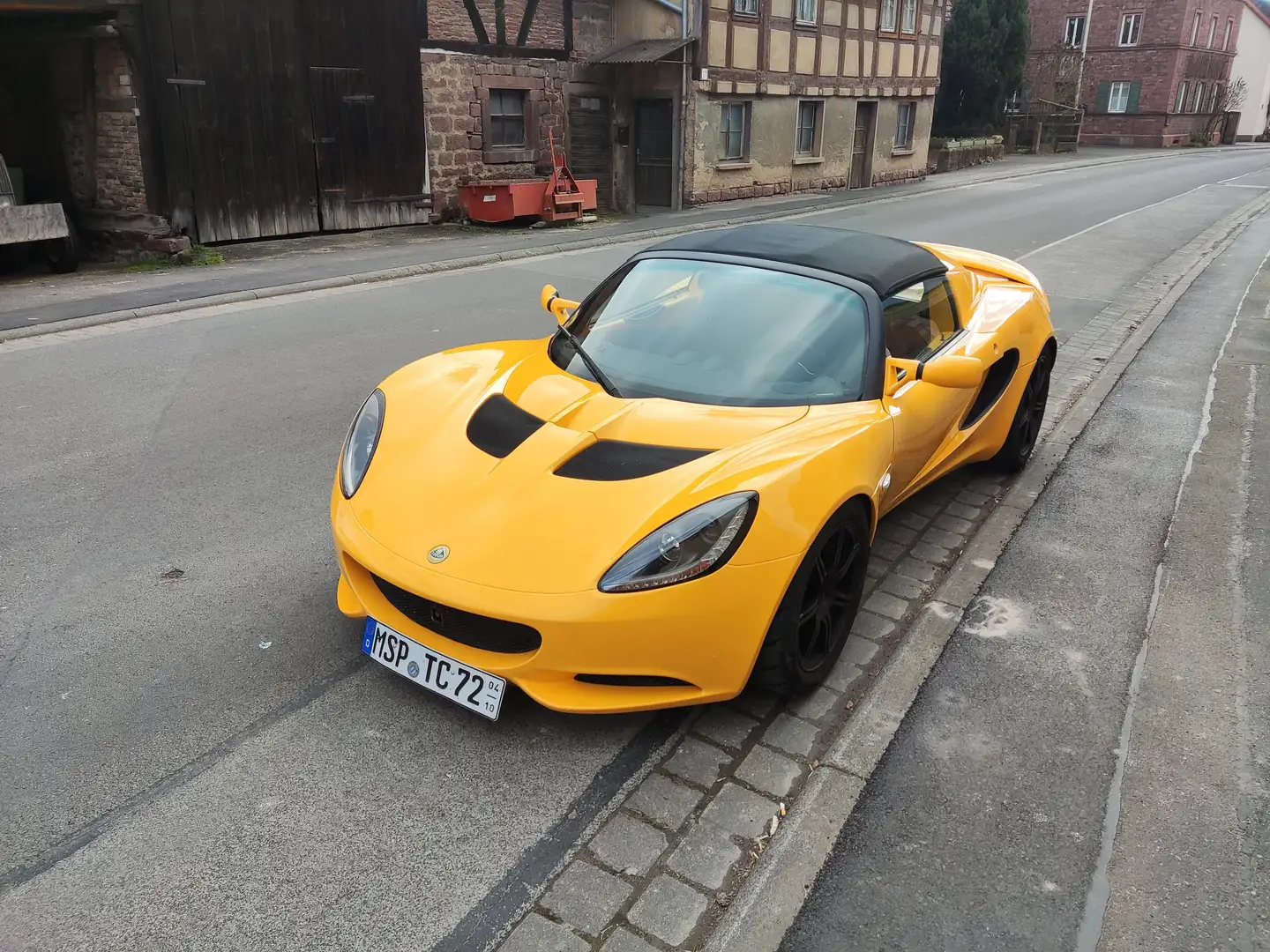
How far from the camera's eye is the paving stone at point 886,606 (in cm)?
398

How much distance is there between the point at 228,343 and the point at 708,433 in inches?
252

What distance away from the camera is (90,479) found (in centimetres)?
520

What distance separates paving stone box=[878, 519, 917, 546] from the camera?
4.67m

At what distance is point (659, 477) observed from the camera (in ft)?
10.1

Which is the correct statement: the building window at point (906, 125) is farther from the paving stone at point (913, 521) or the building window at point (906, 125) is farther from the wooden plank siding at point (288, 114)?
the paving stone at point (913, 521)

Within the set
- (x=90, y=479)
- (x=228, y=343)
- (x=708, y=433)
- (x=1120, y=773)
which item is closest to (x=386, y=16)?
(x=228, y=343)

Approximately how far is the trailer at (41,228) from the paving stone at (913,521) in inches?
453

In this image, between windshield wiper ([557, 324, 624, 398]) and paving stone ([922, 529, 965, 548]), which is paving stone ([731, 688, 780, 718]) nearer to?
windshield wiper ([557, 324, 624, 398])

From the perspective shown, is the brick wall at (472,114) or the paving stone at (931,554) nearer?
the paving stone at (931,554)

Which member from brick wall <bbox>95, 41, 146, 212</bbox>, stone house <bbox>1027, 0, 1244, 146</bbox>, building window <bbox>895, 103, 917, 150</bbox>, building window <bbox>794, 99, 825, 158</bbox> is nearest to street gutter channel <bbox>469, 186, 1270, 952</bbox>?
brick wall <bbox>95, 41, 146, 212</bbox>

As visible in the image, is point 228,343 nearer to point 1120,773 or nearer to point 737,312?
point 737,312

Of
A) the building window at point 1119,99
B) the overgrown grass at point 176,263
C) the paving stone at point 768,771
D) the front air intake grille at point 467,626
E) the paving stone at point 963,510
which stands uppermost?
the building window at point 1119,99

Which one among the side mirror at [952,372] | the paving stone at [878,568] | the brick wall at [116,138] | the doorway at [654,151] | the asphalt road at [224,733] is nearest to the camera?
the asphalt road at [224,733]

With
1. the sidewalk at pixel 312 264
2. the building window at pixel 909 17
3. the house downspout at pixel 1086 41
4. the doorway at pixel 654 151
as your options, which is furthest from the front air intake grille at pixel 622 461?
the house downspout at pixel 1086 41
